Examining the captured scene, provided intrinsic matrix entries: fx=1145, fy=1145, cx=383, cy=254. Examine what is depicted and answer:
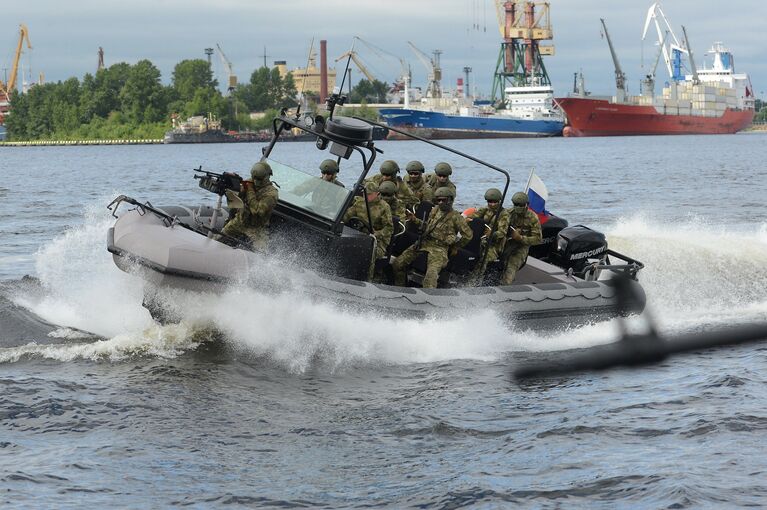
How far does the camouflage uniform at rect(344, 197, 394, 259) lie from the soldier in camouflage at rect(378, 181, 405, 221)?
0.24 metres

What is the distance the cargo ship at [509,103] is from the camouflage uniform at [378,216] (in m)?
90.7

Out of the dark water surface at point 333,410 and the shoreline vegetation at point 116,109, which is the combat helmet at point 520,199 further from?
the shoreline vegetation at point 116,109

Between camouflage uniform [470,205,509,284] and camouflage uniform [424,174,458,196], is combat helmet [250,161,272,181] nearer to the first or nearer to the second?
camouflage uniform [424,174,458,196]

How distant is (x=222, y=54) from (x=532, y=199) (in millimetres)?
156576

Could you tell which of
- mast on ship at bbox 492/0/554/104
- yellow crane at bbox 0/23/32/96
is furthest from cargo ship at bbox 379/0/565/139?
yellow crane at bbox 0/23/32/96

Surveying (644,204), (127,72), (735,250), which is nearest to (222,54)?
(127,72)

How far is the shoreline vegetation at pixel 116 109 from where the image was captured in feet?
417

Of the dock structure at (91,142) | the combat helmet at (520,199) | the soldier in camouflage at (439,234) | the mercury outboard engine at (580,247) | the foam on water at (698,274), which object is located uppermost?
the combat helmet at (520,199)

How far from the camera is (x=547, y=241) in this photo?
42.1 ft

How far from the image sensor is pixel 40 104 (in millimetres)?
138250

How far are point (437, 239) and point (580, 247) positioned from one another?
2263 millimetres

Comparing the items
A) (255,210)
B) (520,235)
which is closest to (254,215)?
(255,210)

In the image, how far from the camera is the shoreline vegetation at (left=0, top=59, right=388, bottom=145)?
12719cm

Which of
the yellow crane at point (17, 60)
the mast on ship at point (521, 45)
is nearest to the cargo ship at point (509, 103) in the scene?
the mast on ship at point (521, 45)
